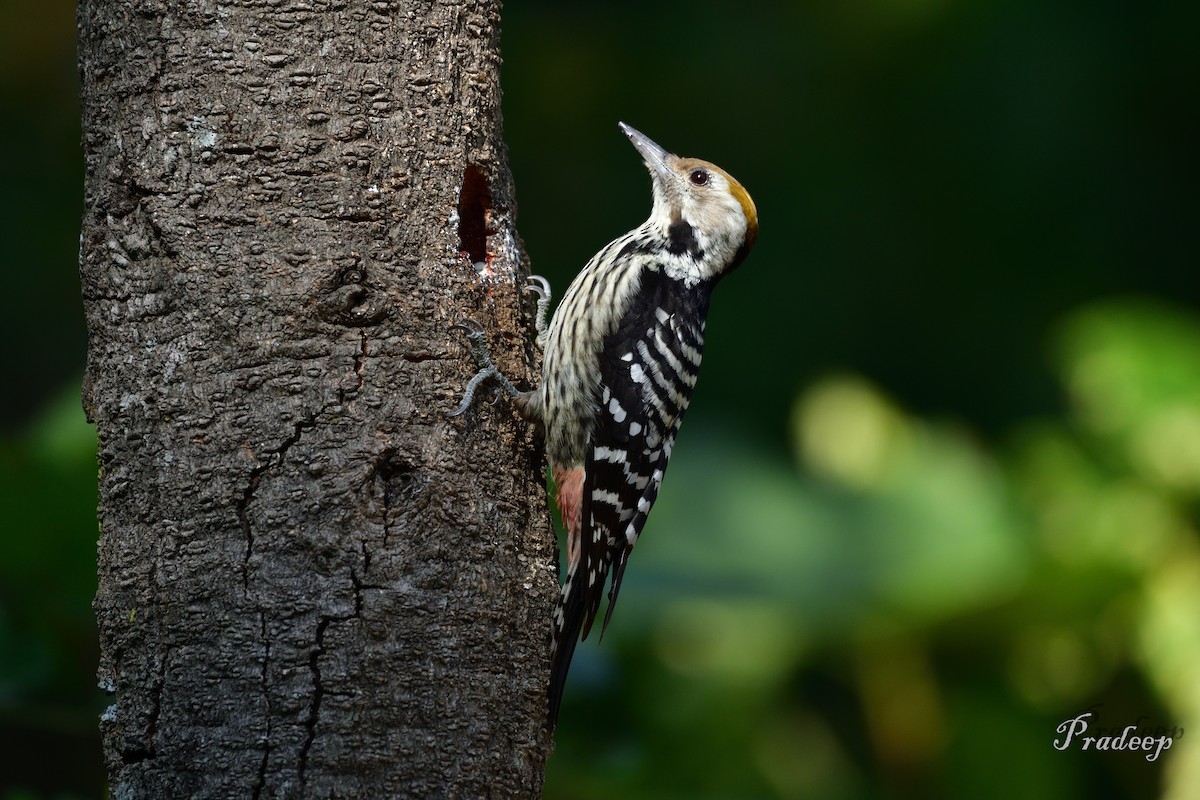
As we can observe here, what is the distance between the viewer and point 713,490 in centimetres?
646

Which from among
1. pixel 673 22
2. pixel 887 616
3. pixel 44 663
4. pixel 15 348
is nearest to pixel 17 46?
pixel 15 348

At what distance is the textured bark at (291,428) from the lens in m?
2.79

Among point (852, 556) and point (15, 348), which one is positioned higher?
point (852, 556)

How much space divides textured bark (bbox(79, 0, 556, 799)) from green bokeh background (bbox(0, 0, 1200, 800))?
→ 1.15 metres

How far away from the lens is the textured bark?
279 cm

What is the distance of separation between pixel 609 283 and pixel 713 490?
2288mm

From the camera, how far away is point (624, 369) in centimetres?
422

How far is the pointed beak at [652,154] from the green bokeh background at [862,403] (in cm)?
170

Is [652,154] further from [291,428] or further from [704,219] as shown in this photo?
[291,428]

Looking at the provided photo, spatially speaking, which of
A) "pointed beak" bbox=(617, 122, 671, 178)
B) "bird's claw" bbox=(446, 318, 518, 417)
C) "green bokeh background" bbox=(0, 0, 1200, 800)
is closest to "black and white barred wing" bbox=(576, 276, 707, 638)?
"green bokeh background" bbox=(0, 0, 1200, 800)

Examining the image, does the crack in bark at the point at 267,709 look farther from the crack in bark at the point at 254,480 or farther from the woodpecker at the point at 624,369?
the woodpecker at the point at 624,369

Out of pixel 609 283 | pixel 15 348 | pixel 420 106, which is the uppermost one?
pixel 420 106

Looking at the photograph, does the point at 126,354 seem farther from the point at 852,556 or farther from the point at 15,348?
the point at 15,348

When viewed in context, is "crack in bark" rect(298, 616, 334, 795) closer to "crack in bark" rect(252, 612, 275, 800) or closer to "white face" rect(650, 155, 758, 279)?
"crack in bark" rect(252, 612, 275, 800)
